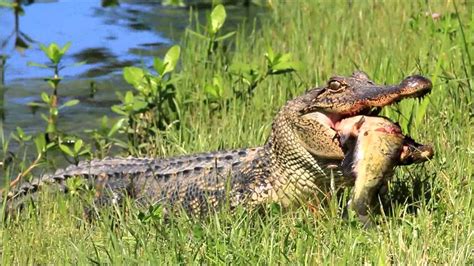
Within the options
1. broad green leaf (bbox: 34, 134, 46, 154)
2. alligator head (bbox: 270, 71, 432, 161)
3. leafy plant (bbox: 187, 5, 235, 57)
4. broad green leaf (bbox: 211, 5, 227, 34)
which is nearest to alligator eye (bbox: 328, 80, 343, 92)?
alligator head (bbox: 270, 71, 432, 161)

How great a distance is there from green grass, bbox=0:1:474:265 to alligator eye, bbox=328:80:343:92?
1.53 feet

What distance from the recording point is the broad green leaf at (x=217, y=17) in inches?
255

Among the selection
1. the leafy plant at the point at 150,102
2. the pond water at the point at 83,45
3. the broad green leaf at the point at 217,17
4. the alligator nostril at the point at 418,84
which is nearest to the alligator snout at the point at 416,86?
the alligator nostril at the point at 418,84

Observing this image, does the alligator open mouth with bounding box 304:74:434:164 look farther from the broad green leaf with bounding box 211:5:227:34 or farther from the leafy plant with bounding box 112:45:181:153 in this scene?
the broad green leaf with bounding box 211:5:227:34

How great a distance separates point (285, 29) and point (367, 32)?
0.75 metres

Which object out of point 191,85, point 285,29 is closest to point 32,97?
point 191,85

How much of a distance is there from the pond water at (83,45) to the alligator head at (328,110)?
7.25 feet

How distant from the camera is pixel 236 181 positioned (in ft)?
17.2

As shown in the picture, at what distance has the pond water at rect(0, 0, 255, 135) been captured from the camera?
286 inches

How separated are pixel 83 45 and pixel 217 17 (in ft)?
7.36

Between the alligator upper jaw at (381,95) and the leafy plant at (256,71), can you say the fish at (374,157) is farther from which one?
the leafy plant at (256,71)

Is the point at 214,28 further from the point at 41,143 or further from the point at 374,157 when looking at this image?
the point at 374,157

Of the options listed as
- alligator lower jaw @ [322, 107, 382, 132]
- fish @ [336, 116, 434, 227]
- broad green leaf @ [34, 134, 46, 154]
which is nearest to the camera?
fish @ [336, 116, 434, 227]

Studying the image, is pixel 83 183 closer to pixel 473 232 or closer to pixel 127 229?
pixel 127 229
